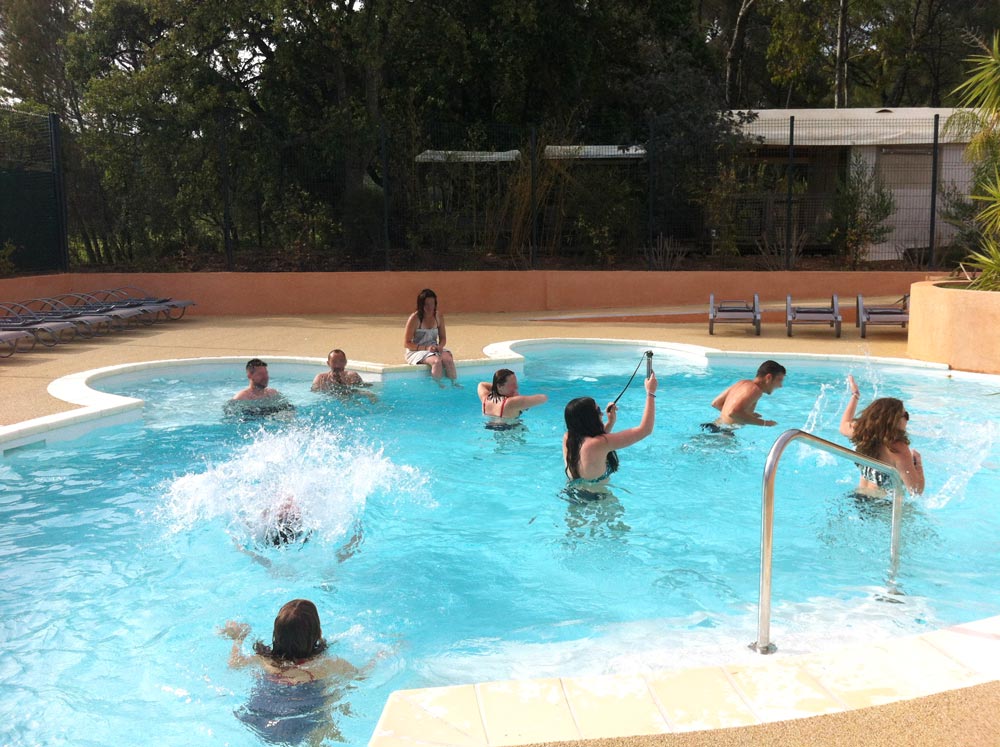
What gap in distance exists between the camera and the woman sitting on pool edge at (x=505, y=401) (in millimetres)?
8938

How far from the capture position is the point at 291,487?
6922mm

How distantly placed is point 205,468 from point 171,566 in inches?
84.8

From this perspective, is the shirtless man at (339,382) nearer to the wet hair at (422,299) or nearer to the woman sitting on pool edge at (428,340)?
the woman sitting on pool edge at (428,340)

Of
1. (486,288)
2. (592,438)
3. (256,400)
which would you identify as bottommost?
(256,400)

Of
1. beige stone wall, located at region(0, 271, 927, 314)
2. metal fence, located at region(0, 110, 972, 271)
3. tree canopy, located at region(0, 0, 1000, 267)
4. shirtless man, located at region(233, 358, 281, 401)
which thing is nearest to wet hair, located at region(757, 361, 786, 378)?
shirtless man, located at region(233, 358, 281, 401)

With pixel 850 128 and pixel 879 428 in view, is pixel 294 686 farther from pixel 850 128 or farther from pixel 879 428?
pixel 850 128

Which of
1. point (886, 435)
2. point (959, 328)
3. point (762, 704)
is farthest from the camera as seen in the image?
point (959, 328)

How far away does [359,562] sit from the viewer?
639 centimetres

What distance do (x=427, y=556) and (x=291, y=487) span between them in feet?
4.00

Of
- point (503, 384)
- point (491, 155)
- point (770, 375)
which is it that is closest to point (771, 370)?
point (770, 375)

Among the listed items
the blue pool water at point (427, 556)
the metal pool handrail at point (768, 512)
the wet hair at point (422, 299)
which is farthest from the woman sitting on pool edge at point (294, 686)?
the wet hair at point (422, 299)

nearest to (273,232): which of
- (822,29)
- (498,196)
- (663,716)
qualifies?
(498,196)

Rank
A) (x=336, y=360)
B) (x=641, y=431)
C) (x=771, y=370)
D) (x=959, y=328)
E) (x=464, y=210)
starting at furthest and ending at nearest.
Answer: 1. (x=464, y=210)
2. (x=959, y=328)
3. (x=336, y=360)
4. (x=771, y=370)
5. (x=641, y=431)

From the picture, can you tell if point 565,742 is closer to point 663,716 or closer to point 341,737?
point 663,716
